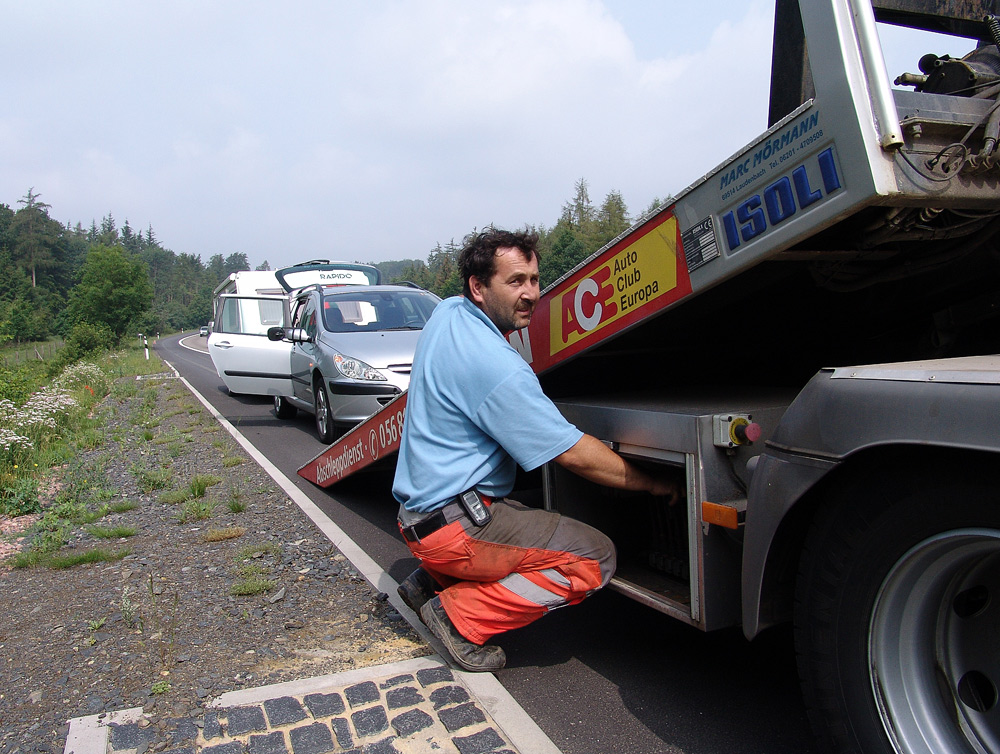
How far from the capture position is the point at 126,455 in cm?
818

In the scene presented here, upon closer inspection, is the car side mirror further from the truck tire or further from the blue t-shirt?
the truck tire

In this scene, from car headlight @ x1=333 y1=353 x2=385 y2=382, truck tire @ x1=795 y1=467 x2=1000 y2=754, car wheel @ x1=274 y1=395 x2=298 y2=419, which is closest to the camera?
truck tire @ x1=795 y1=467 x2=1000 y2=754

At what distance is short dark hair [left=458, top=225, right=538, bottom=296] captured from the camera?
3.10 metres

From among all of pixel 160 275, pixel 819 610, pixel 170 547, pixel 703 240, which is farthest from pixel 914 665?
pixel 160 275

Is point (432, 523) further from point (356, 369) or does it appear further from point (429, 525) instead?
point (356, 369)

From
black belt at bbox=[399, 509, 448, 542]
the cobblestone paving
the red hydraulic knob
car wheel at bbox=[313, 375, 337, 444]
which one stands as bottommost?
the cobblestone paving

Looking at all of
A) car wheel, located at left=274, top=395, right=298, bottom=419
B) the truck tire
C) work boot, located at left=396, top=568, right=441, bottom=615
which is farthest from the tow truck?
car wheel, located at left=274, top=395, right=298, bottom=419

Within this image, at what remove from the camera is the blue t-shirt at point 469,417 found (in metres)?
2.76

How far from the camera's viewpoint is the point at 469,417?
2908 mm

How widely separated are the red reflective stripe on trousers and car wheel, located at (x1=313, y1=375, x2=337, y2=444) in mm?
5667

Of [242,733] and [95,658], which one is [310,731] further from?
[95,658]

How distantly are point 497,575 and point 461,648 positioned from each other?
343 mm

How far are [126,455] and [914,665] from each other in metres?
8.23

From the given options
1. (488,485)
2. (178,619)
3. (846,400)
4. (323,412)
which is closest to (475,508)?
(488,485)
